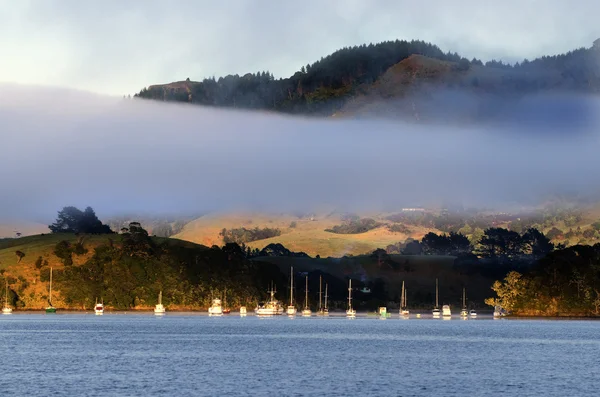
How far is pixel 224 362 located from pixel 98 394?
51.8 meters

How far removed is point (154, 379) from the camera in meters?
143

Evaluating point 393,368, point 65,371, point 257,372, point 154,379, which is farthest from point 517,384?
point 65,371

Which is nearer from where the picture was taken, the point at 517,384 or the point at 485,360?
the point at 517,384

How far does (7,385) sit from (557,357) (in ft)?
335

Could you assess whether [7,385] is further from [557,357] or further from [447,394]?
[557,357]

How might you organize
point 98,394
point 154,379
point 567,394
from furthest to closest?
point 154,379 < point 567,394 < point 98,394

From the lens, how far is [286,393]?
128375 mm

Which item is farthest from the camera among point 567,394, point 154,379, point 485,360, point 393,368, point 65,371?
point 485,360

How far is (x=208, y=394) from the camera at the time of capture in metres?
127

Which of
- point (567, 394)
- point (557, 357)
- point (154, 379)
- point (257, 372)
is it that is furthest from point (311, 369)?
point (557, 357)

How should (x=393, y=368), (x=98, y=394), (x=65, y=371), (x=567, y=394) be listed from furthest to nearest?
(x=393, y=368)
(x=65, y=371)
(x=567, y=394)
(x=98, y=394)

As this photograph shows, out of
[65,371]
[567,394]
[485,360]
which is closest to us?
[567,394]

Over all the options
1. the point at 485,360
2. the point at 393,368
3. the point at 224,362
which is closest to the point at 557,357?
the point at 485,360

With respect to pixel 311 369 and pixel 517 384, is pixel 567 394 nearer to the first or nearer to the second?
pixel 517 384
